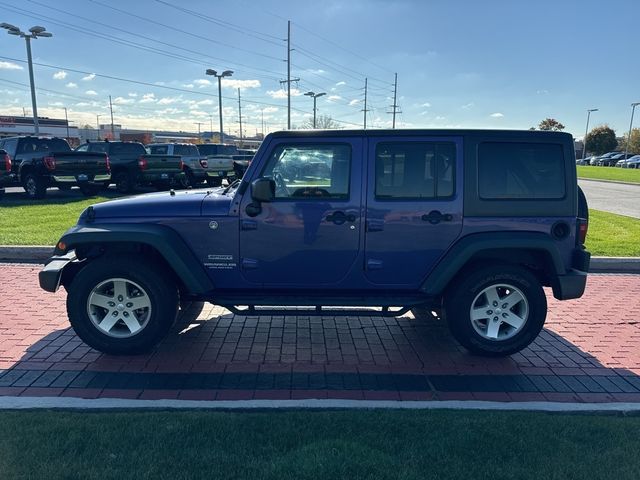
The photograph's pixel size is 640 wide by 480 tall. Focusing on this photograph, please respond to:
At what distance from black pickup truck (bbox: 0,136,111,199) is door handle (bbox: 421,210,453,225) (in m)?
12.4

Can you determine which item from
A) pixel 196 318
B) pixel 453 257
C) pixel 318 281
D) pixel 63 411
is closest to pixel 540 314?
pixel 453 257

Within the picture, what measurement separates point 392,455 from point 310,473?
0.51m

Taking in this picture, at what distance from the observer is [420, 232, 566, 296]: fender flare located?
3.96m

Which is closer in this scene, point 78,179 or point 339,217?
point 339,217

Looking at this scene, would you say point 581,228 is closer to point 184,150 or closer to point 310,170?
point 310,170

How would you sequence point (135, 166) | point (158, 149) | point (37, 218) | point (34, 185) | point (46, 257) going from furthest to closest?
point (158, 149) < point (135, 166) < point (34, 185) < point (37, 218) < point (46, 257)

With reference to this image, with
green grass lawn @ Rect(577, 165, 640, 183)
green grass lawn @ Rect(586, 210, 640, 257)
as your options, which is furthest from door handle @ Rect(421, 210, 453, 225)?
green grass lawn @ Rect(577, 165, 640, 183)

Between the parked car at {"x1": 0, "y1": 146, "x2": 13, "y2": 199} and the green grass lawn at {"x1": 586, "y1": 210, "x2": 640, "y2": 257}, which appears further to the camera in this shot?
the parked car at {"x1": 0, "y1": 146, "x2": 13, "y2": 199}

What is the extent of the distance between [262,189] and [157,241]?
974 millimetres

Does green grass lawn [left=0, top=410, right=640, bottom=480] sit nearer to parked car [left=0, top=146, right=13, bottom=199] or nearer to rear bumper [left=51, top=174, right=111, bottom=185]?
rear bumper [left=51, top=174, right=111, bottom=185]

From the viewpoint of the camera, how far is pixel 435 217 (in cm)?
398

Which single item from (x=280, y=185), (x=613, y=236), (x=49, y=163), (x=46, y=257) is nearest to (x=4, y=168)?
(x=49, y=163)

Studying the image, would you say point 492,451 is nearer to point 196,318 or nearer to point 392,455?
point 392,455

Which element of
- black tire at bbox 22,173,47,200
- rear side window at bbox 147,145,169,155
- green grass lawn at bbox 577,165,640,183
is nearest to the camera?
black tire at bbox 22,173,47,200
